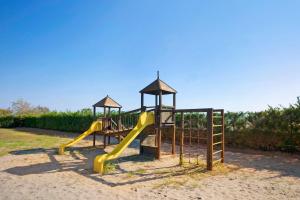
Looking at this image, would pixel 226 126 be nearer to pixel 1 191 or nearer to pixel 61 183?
pixel 61 183

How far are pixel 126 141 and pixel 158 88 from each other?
2452 mm

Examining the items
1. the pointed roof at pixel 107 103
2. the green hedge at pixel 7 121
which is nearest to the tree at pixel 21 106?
the green hedge at pixel 7 121

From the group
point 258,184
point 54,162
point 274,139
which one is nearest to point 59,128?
point 54,162

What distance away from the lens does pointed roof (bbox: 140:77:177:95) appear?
946 cm

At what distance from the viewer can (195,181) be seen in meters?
6.14

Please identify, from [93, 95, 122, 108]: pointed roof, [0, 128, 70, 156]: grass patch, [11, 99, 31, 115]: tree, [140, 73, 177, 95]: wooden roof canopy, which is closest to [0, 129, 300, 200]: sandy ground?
[140, 73, 177, 95]: wooden roof canopy

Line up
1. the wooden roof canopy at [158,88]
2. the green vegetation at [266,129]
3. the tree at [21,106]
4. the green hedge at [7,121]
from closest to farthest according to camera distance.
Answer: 1. the wooden roof canopy at [158,88]
2. the green vegetation at [266,129]
3. the green hedge at [7,121]
4. the tree at [21,106]

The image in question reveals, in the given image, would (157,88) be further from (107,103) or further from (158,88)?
(107,103)

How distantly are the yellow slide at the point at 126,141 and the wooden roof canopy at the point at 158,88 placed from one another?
3.17 ft

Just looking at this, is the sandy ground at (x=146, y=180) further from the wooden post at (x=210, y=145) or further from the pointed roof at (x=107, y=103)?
the pointed roof at (x=107, y=103)

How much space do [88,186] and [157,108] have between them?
445 cm

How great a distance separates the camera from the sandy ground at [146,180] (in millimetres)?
5079

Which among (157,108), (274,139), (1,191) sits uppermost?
(157,108)

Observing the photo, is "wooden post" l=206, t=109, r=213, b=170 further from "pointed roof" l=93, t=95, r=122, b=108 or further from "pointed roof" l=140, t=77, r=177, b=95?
"pointed roof" l=93, t=95, r=122, b=108
